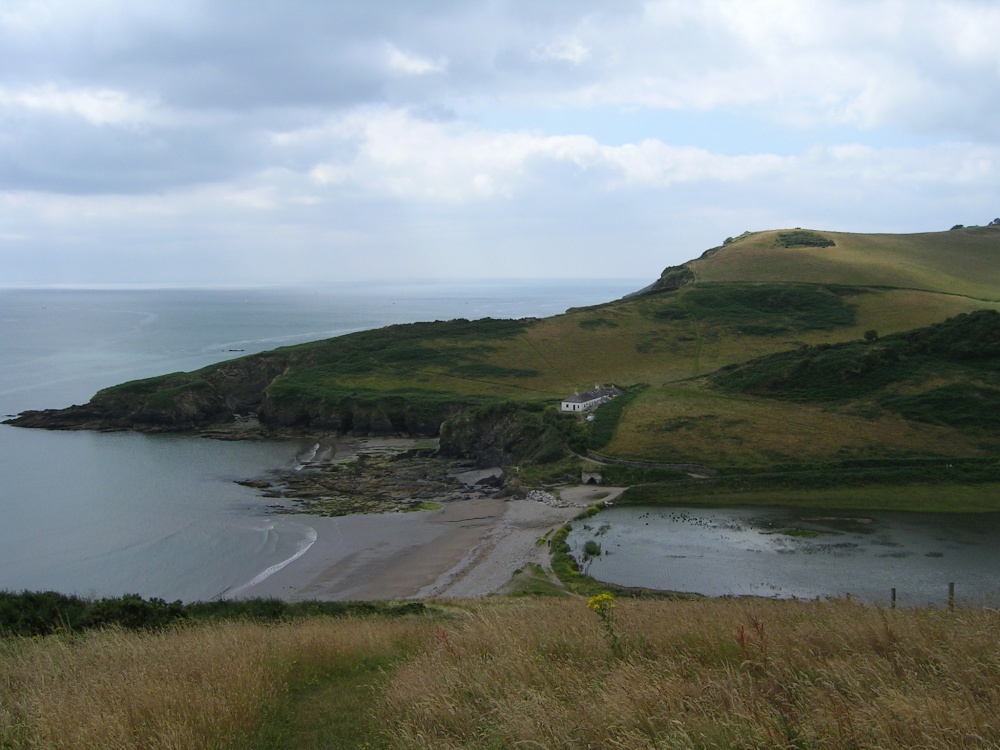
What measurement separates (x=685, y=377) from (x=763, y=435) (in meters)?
26.6

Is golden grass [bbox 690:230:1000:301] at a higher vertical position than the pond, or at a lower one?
higher

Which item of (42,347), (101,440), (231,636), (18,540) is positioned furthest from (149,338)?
(231,636)

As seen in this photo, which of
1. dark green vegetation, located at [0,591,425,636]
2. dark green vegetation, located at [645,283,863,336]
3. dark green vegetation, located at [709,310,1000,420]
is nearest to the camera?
dark green vegetation, located at [0,591,425,636]

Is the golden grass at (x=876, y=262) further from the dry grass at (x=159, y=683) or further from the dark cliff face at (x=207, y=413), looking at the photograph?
the dry grass at (x=159, y=683)

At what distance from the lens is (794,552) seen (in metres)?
34.7

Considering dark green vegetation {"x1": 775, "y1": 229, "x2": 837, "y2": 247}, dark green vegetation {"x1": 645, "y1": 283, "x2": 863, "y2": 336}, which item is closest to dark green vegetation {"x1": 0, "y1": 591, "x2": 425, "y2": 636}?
dark green vegetation {"x1": 645, "y1": 283, "x2": 863, "y2": 336}

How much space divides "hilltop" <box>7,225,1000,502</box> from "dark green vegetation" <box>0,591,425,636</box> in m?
34.2

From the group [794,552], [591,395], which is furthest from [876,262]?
[794,552]

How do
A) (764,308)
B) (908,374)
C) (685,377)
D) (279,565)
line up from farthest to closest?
(764,308) → (685,377) → (908,374) → (279,565)

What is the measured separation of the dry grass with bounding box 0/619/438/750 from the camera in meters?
6.77

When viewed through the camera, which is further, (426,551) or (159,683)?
(426,551)

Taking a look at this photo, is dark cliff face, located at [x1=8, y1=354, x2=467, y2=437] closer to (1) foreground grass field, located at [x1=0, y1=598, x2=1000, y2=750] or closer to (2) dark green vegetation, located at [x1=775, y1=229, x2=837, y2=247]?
(1) foreground grass field, located at [x1=0, y1=598, x2=1000, y2=750]

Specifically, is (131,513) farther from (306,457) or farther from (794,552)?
(794,552)

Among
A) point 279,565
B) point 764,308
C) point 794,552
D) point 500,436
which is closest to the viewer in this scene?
point 794,552
